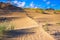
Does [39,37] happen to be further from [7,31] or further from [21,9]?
[21,9]

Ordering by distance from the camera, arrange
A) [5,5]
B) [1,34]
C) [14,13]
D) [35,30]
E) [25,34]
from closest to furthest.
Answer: [1,34]
[25,34]
[35,30]
[14,13]
[5,5]

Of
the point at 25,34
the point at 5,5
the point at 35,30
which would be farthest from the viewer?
the point at 5,5

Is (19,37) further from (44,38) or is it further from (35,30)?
(35,30)

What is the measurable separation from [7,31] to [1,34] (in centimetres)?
95

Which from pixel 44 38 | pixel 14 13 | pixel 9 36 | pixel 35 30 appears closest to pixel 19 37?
pixel 9 36

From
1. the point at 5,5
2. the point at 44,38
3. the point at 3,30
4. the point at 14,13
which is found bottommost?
the point at 44,38

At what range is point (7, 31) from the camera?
10688mm

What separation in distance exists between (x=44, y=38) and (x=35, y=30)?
1928 millimetres

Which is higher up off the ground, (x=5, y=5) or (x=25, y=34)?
(x=5, y=5)

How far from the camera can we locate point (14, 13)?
70.9 feet

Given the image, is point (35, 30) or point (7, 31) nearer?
point (7, 31)

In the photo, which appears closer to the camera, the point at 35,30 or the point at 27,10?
the point at 35,30

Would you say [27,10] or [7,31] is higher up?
[27,10]

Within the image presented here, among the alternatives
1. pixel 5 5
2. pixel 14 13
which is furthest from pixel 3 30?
pixel 5 5
